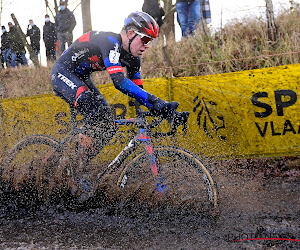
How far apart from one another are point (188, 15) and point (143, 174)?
25.9 feet

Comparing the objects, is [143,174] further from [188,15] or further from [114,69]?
[188,15]

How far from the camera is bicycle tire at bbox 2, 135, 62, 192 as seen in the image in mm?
4359

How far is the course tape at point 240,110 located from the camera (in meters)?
6.01

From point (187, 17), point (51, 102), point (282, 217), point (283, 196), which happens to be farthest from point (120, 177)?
point (187, 17)

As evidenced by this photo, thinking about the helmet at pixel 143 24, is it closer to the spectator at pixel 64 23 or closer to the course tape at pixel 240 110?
the course tape at pixel 240 110

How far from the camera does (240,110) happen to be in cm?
620

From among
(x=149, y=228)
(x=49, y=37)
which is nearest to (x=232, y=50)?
(x=149, y=228)

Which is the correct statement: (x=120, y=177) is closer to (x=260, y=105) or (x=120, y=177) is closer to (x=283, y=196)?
(x=283, y=196)

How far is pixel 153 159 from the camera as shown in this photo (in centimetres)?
392

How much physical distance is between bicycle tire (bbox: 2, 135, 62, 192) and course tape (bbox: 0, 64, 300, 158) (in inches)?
103

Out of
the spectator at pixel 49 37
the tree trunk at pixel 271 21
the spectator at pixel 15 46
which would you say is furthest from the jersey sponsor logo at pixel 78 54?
the spectator at pixel 15 46

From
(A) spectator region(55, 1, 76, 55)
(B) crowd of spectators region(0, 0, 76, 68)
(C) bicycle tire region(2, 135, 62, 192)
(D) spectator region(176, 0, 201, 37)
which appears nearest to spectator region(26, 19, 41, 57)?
(B) crowd of spectators region(0, 0, 76, 68)

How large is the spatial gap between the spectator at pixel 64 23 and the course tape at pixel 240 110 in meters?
8.09

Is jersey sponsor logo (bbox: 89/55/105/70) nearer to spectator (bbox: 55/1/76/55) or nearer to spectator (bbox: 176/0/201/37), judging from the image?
spectator (bbox: 176/0/201/37)
